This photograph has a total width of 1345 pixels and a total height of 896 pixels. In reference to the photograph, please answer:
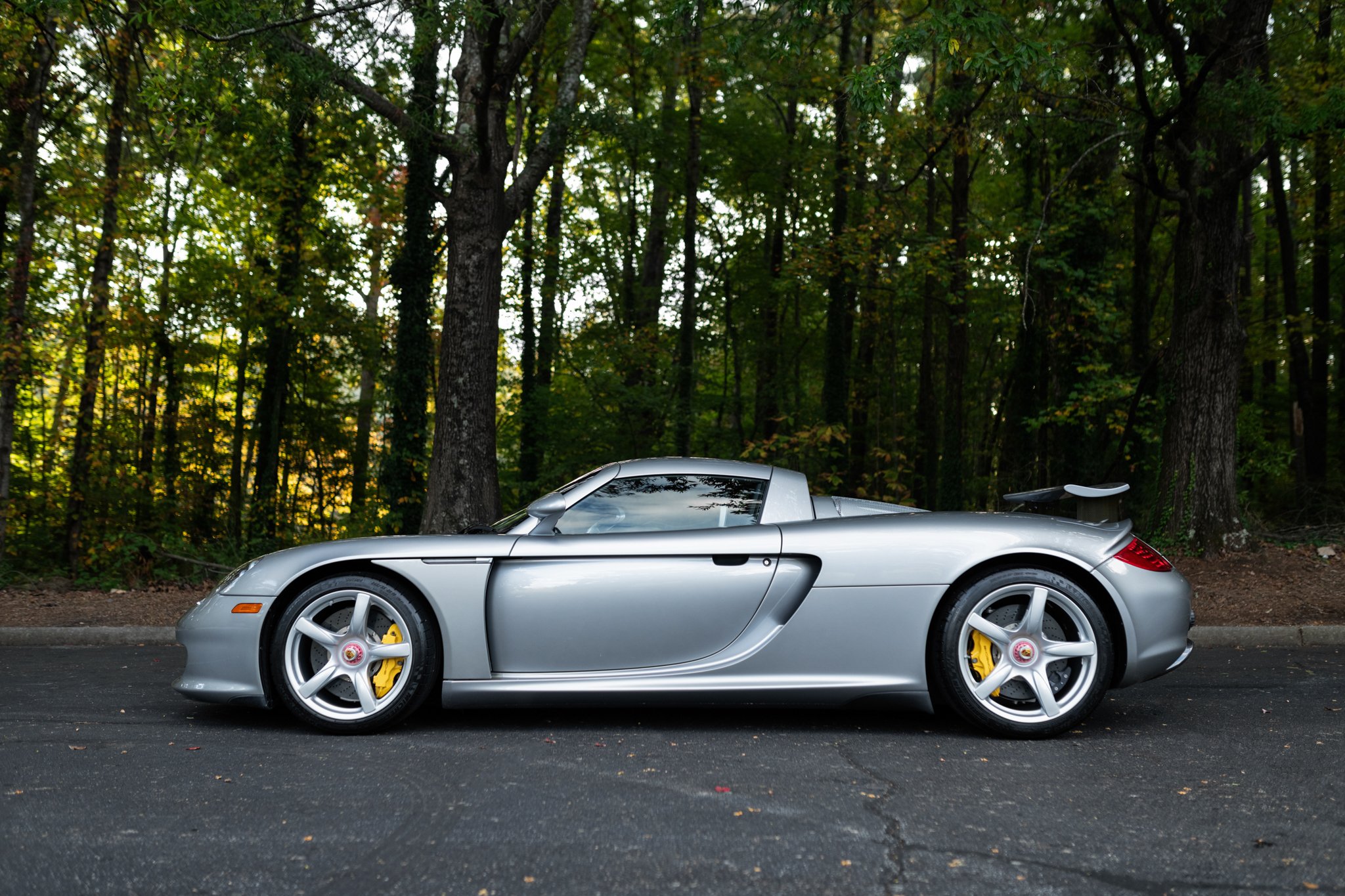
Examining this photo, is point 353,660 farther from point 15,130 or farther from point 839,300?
point 839,300

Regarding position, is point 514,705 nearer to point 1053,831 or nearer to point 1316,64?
point 1053,831

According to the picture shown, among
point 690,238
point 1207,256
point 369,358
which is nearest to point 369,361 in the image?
point 369,358

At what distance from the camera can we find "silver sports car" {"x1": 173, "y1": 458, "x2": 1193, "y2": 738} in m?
3.92

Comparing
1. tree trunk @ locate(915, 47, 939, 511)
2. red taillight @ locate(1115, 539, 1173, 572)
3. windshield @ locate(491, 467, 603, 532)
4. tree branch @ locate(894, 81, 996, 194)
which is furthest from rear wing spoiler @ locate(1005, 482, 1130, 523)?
tree trunk @ locate(915, 47, 939, 511)

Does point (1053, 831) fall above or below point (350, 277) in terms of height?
below

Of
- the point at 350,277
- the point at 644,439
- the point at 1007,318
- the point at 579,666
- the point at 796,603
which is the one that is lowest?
the point at 579,666

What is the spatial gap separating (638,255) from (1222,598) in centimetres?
1758

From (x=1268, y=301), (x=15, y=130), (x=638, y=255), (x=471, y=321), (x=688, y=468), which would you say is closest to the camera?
(x=688, y=468)

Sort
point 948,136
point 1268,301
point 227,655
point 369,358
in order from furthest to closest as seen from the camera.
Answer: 1. point 1268,301
2. point 369,358
3. point 948,136
4. point 227,655

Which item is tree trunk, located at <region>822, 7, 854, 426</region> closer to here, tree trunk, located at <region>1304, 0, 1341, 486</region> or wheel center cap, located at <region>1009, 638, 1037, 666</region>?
tree trunk, located at <region>1304, 0, 1341, 486</region>

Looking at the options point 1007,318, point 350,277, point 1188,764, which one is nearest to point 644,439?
point 1007,318

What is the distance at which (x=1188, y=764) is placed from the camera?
3.47 m

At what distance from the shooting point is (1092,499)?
14.0 feet

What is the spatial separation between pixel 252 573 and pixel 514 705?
1244 mm
